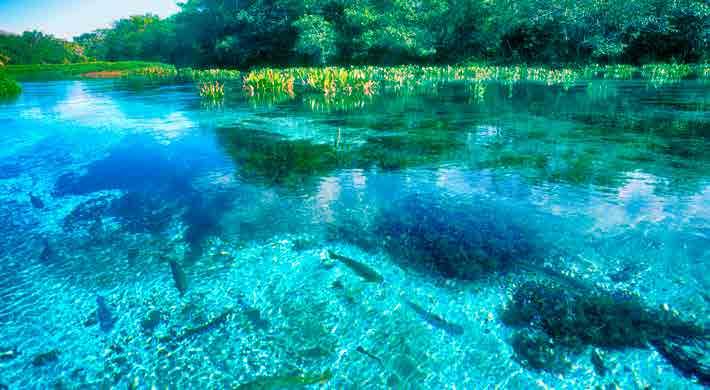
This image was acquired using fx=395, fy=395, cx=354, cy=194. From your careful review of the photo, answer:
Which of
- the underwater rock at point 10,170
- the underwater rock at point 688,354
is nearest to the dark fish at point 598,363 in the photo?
the underwater rock at point 688,354

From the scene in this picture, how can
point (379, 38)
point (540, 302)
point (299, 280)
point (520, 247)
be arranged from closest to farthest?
1. point (540, 302)
2. point (299, 280)
3. point (520, 247)
4. point (379, 38)

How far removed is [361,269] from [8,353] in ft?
13.8

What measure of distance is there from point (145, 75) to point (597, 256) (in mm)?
64516

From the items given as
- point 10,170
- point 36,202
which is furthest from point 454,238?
point 10,170

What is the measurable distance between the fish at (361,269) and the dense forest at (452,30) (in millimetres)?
41063

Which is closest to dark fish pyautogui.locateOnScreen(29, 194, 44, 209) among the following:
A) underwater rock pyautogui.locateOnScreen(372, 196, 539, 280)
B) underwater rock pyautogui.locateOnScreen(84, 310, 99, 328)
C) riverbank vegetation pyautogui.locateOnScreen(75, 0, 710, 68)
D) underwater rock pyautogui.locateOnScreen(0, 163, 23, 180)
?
underwater rock pyautogui.locateOnScreen(0, 163, 23, 180)

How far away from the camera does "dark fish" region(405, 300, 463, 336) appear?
4.54m

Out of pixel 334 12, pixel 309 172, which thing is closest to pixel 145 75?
pixel 334 12

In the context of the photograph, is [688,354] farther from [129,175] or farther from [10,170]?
[10,170]

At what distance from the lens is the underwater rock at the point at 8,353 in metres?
4.25

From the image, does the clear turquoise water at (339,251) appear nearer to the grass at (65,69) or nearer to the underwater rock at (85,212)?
the underwater rock at (85,212)

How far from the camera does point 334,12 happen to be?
1964 inches

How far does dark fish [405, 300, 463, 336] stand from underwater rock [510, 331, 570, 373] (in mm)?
593

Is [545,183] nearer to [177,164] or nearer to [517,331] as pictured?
[517,331]
